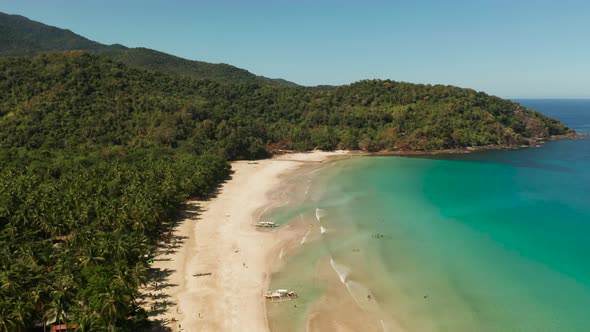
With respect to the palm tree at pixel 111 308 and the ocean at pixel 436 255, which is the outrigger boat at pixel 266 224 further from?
the palm tree at pixel 111 308

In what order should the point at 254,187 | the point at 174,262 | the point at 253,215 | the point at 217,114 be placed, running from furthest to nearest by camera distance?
the point at 217,114
the point at 254,187
the point at 253,215
the point at 174,262

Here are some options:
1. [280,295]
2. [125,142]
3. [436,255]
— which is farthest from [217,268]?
[125,142]

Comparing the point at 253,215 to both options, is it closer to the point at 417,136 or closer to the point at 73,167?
the point at 73,167

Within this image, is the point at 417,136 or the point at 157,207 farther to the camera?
the point at 417,136

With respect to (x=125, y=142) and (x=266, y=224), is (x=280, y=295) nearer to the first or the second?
(x=266, y=224)

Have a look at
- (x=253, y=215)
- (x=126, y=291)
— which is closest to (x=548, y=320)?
(x=126, y=291)

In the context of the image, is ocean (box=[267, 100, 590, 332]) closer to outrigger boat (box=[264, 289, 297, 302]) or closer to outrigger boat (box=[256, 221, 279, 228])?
outrigger boat (box=[264, 289, 297, 302])

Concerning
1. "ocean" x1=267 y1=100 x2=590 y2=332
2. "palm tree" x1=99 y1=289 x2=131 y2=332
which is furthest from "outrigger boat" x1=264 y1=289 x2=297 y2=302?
"palm tree" x1=99 y1=289 x2=131 y2=332
